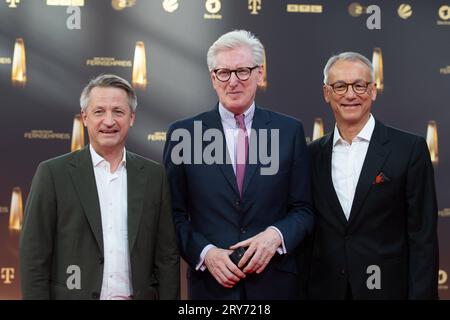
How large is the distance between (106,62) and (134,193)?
2.50 m

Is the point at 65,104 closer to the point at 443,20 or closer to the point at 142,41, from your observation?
the point at 142,41

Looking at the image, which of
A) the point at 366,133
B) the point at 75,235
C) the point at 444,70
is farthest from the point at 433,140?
the point at 75,235

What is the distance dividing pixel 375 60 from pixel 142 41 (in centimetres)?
177

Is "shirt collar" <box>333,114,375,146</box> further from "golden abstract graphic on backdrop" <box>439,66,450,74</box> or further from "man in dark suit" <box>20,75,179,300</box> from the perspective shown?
"golden abstract graphic on backdrop" <box>439,66,450,74</box>

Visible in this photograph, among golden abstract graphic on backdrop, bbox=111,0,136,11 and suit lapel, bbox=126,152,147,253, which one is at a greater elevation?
golden abstract graphic on backdrop, bbox=111,0,136,11

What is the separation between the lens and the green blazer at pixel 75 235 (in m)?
2.39

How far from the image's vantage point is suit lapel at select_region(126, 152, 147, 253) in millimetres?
2471

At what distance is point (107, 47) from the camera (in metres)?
4.80

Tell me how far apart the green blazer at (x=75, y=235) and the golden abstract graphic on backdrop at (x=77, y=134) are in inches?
90.1

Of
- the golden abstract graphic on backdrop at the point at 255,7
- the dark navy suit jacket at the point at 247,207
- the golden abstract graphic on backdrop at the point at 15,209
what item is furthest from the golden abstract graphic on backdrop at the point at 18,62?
the dark navy suit jacket at the point at 247,207

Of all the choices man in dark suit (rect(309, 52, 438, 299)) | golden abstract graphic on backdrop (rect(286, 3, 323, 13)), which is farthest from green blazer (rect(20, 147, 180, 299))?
golden abstract graphic on backdrop (rect(286, 3, 323, 13))

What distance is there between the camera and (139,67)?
482 cm

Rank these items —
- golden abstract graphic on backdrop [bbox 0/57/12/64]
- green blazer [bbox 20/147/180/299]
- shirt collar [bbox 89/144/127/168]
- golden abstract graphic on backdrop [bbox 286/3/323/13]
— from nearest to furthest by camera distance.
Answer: green blazer [bbox 20/147/180/299] < shirt collar [bbox 89/144/127/168] < golden abstract graphic on backdrop [bbox 0/57/12/64] < golden abstract graphic on backdrop [bbox 286/3/323/13]

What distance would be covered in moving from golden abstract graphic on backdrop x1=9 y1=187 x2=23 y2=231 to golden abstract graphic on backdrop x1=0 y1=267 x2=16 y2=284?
0.98 feet
